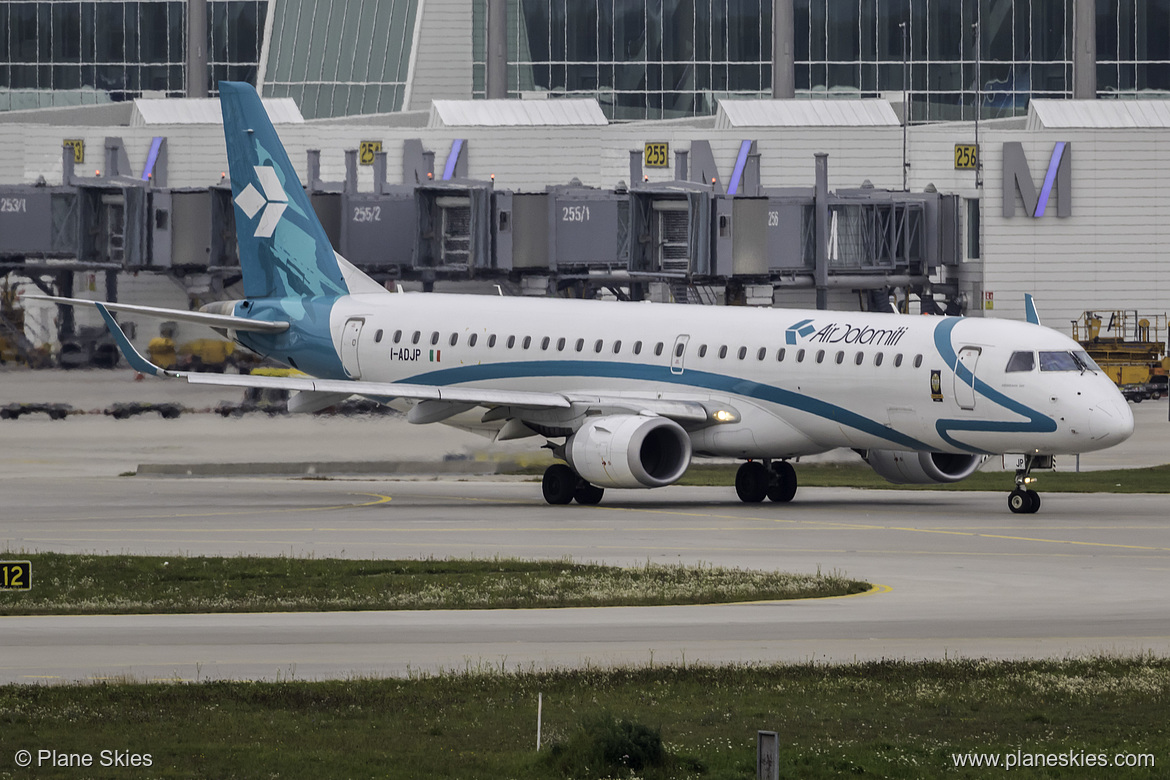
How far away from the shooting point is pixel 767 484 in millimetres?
44000

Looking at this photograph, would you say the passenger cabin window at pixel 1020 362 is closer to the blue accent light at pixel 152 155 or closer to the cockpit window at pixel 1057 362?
the cockpit window at pixel 1057 362

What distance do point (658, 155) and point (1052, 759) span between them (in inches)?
2635

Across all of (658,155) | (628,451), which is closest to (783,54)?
(658,155)

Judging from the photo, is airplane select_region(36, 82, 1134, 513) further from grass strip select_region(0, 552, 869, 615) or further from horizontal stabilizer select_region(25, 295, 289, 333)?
grass strip select_region(0, 552, 869, 615)

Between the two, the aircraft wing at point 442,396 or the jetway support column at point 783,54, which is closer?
the aircraft wing at point 442,396

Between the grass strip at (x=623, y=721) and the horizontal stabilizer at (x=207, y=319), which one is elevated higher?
the horizontal stabilizer at (x=207, y=319)

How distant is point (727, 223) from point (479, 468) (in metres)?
19.6

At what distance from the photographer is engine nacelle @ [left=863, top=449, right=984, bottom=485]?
42844mm

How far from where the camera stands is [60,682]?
18547 mm

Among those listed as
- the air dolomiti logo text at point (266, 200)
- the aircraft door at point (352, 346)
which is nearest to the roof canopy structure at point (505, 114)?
Result: the air dolomiti logo text at point (266, 200)

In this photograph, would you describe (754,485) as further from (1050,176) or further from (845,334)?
(1050,176)

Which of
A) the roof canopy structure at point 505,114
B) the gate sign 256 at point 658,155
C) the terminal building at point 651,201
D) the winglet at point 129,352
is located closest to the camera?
the winglet at point 129,352

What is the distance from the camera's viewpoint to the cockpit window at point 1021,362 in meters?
38.6

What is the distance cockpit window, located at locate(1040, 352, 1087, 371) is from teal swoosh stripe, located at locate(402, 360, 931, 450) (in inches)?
118
